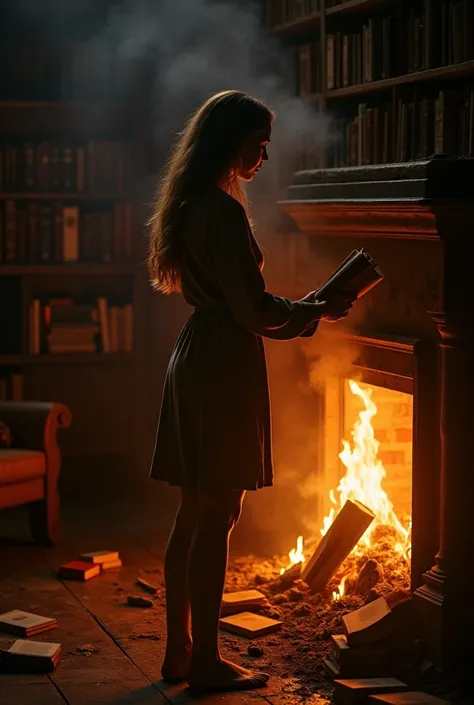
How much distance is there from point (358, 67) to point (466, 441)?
73.2 inches

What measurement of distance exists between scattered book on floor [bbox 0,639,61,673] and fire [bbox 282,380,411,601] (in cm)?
107

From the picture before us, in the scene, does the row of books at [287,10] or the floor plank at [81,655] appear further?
the row of books at [287,10]

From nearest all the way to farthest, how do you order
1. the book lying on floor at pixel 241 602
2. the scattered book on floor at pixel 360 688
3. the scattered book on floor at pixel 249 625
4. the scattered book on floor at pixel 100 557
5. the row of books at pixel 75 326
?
the scattered book on floor at pixel 360 688 → the scattered book on floor at pixel 249 625 → the book lying on floor at pixel 241 602 → the scattered book on floor at pixel 100 557 → the row of books at pixel 75 326

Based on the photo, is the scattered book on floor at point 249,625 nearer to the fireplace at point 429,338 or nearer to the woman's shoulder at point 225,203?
the fireplace at point 429,338

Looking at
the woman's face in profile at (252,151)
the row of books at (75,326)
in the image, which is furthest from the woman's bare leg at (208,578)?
the row of books at (75,326)

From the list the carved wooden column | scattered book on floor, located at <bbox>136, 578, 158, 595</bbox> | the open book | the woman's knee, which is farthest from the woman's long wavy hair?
scattered book on floor, located at <bbox>136, 578, 158, 595</bbox>

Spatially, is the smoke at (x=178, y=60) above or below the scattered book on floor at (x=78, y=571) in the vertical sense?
above

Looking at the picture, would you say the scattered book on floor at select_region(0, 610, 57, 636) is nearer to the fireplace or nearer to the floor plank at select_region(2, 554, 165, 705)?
the floor plank at select_region(2, 554, 165, 705)

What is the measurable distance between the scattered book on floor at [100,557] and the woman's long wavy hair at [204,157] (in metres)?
1.62

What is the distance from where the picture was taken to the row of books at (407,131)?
12.2 feet

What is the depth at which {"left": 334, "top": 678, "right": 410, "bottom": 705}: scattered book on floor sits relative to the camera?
2.95 meters

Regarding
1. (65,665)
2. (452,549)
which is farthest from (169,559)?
(452,549)

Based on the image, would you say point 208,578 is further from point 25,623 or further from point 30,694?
point 25,623

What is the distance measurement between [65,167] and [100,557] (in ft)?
6.78
